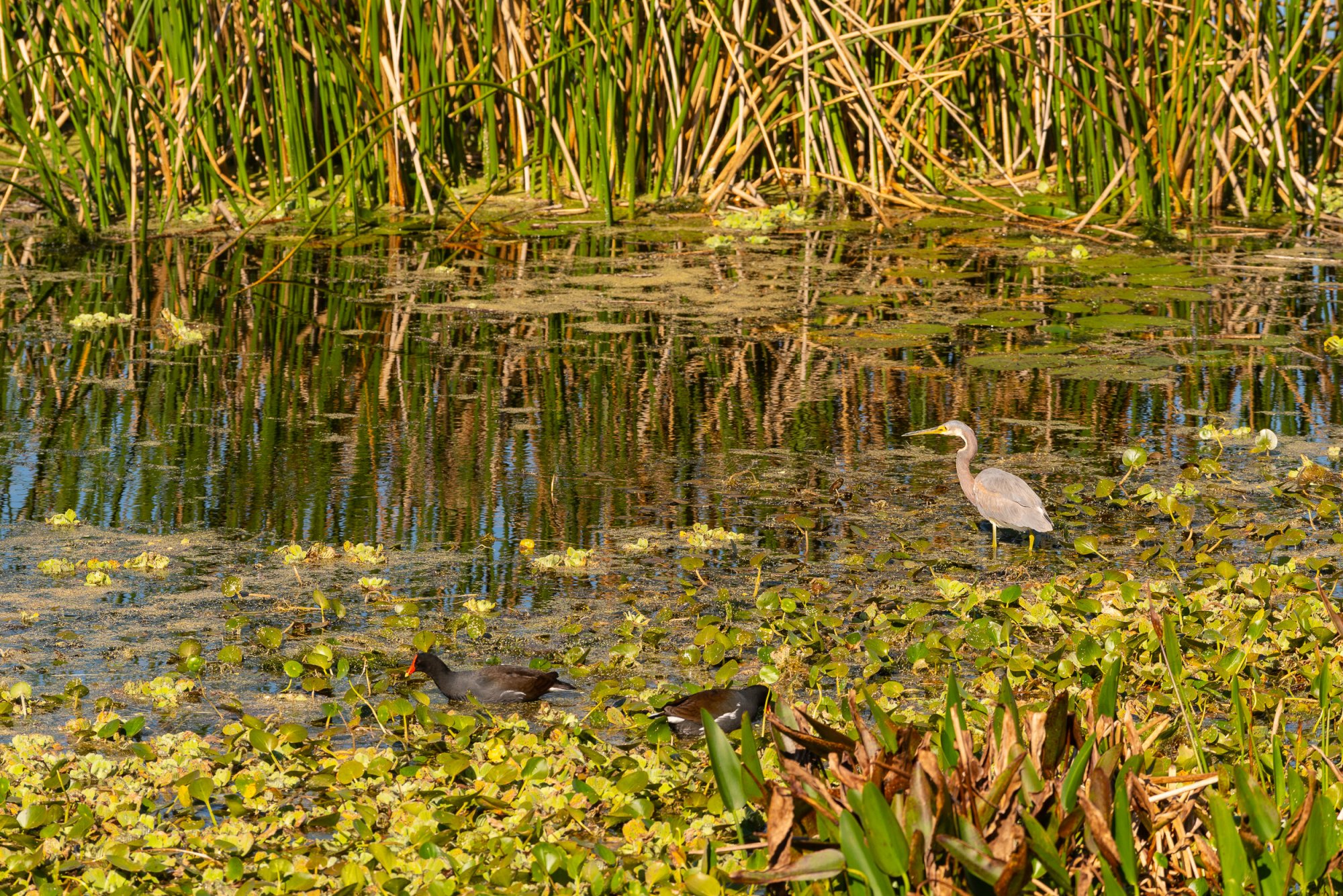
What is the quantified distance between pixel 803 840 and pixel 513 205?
650 cm

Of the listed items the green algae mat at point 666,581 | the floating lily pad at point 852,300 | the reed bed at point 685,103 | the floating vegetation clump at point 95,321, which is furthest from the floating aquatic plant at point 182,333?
the floating lily pad at point 852,300

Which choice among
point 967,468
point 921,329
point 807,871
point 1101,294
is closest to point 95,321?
point 921,329

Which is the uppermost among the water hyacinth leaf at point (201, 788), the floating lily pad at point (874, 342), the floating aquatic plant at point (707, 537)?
the floating lily pad at point (874, 342)

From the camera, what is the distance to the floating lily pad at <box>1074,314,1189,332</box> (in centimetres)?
616

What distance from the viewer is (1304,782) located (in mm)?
2467

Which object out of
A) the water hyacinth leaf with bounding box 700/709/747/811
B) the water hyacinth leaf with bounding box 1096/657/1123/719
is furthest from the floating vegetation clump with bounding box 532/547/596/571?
the water hyacinth leaf with bounding box 1096/657/1123/719

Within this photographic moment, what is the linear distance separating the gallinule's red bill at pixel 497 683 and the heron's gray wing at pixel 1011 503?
1.31m

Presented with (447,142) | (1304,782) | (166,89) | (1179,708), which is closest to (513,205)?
(447,142)

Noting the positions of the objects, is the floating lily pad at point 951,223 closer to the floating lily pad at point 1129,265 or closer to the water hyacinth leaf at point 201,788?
the floating lily pad at point 1129,265

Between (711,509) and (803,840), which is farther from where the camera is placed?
(711,509)

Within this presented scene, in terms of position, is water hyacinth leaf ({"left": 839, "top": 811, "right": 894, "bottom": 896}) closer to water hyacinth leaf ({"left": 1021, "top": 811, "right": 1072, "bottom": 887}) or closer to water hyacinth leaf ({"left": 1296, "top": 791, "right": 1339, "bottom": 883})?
water hyacinth leaf ({"left": 1021, "top": 811, "right": 1072, "bottom": 887})

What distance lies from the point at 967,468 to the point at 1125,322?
234 cm

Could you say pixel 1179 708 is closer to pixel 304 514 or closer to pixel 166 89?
pixel 304 514

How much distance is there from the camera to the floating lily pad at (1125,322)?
6164 millimetres
